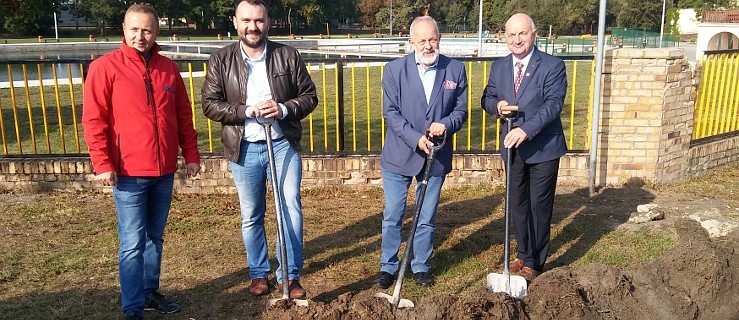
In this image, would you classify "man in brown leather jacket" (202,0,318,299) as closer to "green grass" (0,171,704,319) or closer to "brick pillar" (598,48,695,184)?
"green grass" (0,171,704,319)

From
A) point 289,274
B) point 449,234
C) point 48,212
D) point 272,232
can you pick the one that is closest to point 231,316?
point 289,274

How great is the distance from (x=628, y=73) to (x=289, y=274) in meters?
4.59

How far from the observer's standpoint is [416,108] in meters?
4.33

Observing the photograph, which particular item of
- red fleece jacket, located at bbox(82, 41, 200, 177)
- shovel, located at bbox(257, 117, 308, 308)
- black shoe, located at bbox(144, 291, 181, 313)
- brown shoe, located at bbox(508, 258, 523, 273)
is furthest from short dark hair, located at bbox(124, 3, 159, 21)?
brown shoe, located at bbox(508, 258, 523, 273)

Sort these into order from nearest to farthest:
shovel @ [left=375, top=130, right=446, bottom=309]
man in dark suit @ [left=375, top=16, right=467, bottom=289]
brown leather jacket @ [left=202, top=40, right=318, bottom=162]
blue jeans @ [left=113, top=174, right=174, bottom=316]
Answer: blue jeans @ [left=113, top=174, right=174, bottom=316] < shovel @ [left=375, top=130, right=446, bottom=309] < brown leather jacket @ [left=202, top=40, right=318, bottom=162] < man in dark suit @ [left=375, top=16, right=467, bottom=289]

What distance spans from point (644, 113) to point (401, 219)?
3.86 meters

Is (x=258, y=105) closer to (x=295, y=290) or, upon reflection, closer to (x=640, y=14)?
(x=295, y=290)

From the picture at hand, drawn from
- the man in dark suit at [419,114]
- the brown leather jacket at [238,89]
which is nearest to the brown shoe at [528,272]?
the man in dark suit at [419,114]

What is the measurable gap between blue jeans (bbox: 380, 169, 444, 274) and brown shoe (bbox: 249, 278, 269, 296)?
81 cm

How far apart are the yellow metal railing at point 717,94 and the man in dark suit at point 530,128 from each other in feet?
13.7

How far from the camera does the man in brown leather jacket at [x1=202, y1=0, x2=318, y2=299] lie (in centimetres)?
389

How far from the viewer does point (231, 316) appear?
415 cm

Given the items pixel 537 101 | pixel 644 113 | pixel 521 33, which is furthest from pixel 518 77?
pixel 644 113

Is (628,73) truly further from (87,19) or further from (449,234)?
(87,19)
